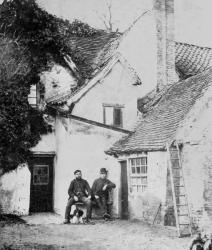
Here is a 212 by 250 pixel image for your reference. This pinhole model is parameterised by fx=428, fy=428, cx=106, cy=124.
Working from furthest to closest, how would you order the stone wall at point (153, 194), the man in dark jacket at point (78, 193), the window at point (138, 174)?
the window at point (138, 174) → the man in dark jacket at point (78, 193) → the stone wall at point (153, 194)

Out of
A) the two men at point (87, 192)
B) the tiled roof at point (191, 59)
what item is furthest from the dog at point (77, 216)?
the tiled roof at point (191, 59)

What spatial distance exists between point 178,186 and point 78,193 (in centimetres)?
428

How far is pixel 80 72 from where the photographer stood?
2017 cm

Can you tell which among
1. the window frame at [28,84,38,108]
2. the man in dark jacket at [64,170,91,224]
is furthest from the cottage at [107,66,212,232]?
the window frame at [28,84,38,108]

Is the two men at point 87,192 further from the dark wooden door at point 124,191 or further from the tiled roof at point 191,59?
the tiled roof at point 191,59

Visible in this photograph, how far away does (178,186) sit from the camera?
598 inches

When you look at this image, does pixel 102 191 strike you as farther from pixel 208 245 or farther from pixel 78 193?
pixel 208 245

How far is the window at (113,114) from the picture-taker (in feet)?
64.3

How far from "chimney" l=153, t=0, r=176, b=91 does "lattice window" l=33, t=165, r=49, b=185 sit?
736 cm

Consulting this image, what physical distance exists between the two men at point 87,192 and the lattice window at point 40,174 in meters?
2.32

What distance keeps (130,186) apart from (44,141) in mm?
4345

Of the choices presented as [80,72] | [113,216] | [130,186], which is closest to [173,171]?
[130,186]

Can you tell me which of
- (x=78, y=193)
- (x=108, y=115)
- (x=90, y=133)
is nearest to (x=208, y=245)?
(x=78, y=193)

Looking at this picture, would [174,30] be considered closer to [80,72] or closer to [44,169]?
[80,72]
